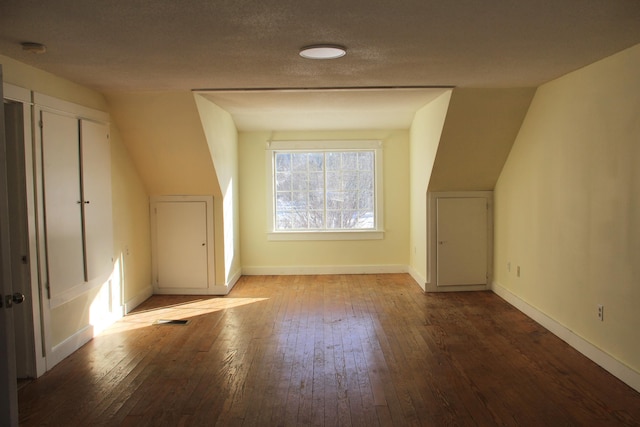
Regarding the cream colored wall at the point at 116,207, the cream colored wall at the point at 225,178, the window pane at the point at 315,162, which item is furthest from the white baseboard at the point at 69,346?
the window pane at the point at 315,162

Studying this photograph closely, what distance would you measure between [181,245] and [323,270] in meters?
2.13

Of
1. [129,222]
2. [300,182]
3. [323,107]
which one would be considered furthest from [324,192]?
[129,222]

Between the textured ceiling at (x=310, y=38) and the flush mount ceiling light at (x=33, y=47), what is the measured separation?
0.06 m

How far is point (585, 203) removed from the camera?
3951 mm

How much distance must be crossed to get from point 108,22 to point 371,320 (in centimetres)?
347

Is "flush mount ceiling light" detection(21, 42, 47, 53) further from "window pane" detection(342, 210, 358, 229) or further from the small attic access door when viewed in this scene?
"window pane" detection(342, 210, 358, 229)

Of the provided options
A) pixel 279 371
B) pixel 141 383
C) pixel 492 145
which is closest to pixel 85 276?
pixel 141 383

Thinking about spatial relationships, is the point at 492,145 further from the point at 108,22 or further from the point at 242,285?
the point at 108,22

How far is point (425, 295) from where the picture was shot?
594 centimetres

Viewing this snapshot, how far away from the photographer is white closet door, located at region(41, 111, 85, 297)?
383 cm

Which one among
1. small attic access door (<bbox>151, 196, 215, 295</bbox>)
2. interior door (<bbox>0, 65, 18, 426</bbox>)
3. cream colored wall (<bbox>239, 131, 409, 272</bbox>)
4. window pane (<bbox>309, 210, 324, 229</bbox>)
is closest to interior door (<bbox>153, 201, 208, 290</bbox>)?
small attic access door (<bbox>151, 196, 215, 295</bbox>)

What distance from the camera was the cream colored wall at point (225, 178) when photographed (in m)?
5.48

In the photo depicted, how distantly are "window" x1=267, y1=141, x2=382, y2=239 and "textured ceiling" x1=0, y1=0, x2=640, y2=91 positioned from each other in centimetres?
294

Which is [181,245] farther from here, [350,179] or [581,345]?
[581,345]
